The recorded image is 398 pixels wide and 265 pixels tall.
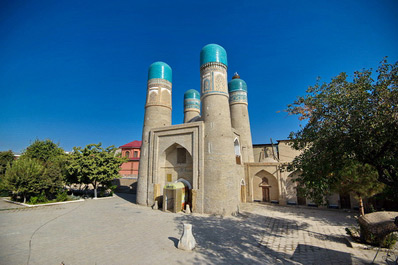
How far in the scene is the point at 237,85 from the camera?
23156mm

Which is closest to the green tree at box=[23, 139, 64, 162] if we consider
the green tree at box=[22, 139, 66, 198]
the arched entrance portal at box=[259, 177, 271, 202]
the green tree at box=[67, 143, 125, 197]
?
the green tree at box=[22, 139, 66, 198]

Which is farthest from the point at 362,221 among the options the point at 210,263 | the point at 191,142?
the point at 191,142

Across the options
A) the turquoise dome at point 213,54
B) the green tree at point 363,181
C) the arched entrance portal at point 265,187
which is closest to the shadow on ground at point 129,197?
the arched entrance portal at point 265,187

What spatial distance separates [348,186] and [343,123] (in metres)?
8.20

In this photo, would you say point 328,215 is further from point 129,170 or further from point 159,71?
point 129,170

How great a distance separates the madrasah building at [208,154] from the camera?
45.8ft

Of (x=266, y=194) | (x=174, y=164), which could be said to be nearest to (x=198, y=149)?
(x=174, y=164)

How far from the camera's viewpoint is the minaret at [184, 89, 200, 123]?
25.6 m

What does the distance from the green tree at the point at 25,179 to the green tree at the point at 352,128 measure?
2007cm

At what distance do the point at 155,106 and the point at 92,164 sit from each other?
28.4 ft

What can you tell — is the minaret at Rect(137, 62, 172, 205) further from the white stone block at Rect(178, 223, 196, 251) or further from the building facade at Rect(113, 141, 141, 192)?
the white stone block at Rect(178, 223, 196, 251)

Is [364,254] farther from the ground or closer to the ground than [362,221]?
closer to the ground

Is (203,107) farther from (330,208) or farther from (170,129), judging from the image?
(330,208)

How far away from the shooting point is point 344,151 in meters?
5.74
